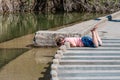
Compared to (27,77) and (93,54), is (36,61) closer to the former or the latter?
(27,77)

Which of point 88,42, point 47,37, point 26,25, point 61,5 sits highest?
point 88,42

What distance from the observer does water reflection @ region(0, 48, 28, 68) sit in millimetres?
13206

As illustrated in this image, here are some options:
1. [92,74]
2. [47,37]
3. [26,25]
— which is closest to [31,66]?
[47,37]

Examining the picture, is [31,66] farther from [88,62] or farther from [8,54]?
[88,62]

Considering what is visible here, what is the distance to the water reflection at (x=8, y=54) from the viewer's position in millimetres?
13206

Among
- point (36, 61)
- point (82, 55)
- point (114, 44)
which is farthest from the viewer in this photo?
point (36, 61)

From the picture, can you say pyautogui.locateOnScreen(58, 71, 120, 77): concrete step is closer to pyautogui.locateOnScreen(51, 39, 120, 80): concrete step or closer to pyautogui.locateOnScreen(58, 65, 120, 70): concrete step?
pyautogui.locateOnScreen(51, 39, 120, 80): concrete step

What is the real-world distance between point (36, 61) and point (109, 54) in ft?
10.5

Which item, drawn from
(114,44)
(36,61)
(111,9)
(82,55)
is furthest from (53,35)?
(111,9)

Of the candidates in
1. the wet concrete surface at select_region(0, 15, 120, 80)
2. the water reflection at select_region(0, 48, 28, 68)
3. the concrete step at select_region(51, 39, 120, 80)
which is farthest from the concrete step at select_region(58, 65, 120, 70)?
the water reflection at select_region(0, 48, 28, 68)

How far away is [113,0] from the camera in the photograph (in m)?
39.7

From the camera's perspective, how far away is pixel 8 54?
1430cm

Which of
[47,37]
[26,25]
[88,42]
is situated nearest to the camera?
[88,42]

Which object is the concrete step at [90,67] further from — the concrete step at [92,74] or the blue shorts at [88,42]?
the blue shorts at [88,42]
